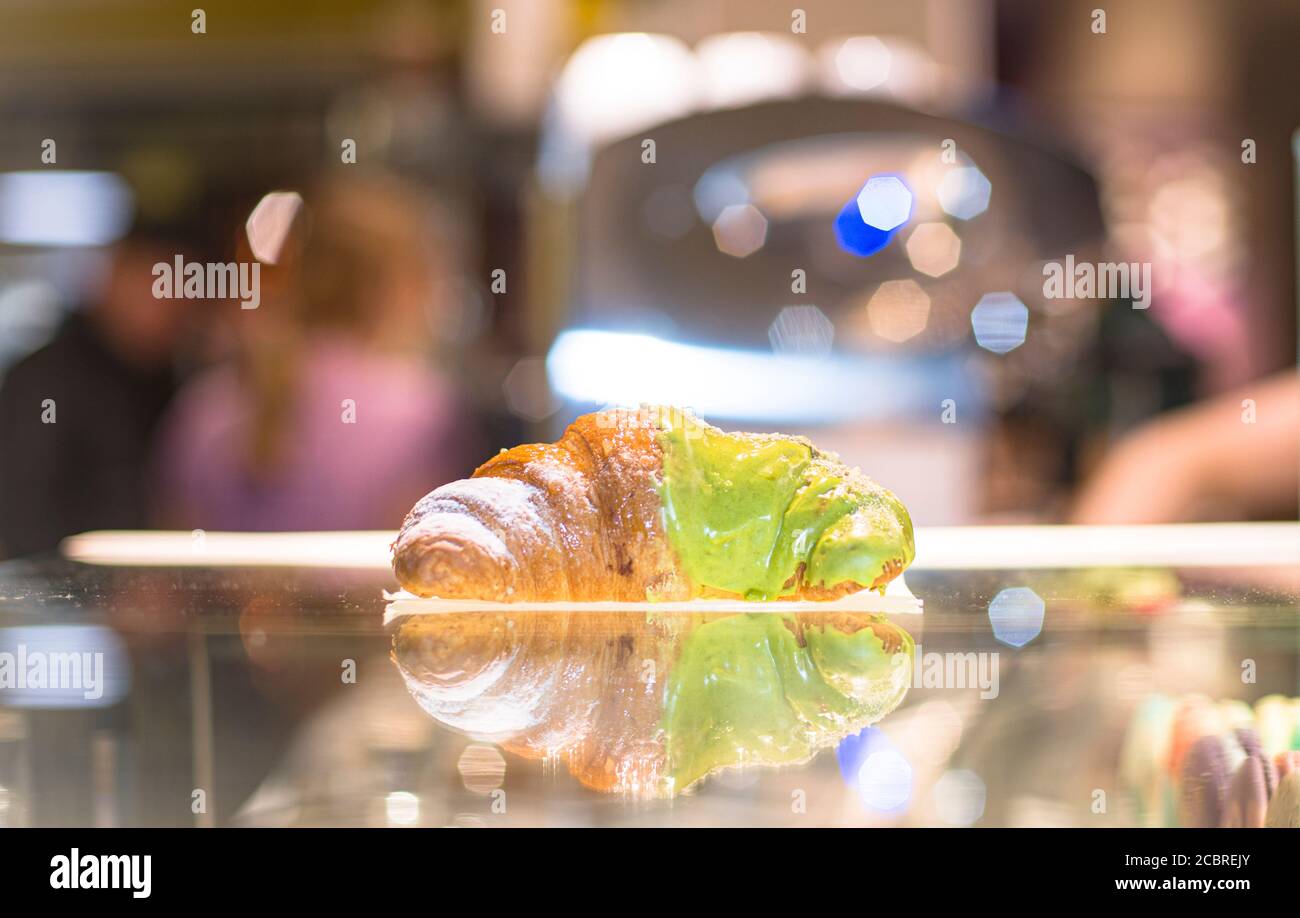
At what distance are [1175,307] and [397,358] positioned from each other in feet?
4.45

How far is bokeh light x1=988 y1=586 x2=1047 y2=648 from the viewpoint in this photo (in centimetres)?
58

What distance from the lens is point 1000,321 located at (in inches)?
69.6

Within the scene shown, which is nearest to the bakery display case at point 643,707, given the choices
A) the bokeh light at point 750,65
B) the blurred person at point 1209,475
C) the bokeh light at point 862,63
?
the blurred person at point 1209,475

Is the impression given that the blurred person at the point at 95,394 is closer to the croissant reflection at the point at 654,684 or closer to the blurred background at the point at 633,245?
the blurred background at the point at 633,245

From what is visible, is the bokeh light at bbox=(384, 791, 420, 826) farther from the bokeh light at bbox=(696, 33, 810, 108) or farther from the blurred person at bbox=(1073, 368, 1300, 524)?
the bokeh light at bbox=(696, 33, 810, 108)

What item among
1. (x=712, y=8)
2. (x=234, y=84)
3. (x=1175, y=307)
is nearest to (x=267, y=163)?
(x=234, y=84)

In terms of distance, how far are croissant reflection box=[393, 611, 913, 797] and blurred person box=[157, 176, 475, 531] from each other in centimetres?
16

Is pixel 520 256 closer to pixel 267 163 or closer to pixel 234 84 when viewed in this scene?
pixel 267 163

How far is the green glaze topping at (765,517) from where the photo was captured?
2.15 feet
